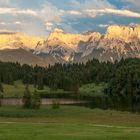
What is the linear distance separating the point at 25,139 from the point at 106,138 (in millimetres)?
7641

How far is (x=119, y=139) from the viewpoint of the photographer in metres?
42.0

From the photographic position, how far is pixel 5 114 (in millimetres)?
102875

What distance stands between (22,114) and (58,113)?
1043 cm

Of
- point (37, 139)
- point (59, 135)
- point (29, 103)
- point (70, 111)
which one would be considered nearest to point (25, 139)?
point (37, 139)

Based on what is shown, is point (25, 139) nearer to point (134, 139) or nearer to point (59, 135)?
point (59, 135)

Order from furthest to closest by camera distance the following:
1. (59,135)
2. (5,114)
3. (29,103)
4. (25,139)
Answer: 1. (29,103)
2. (5,114)
3. (59,135)
4. (25,139)

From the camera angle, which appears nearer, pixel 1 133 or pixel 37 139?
pixel 37 139

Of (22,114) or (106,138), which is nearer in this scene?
(106,138)

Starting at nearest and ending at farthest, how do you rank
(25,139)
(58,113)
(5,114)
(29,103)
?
(25,139) → (5,114) → (58,113) → (29,103)

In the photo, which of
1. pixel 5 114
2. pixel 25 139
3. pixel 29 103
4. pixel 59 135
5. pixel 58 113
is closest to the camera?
pixel 25 139

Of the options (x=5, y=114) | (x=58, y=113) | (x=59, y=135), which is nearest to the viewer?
(x=59, y=135)

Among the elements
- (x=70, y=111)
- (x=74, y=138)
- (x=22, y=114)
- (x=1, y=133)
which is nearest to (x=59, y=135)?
(x=74, y=138)

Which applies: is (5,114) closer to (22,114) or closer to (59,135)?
(22,114)

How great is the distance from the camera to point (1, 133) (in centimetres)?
4650
